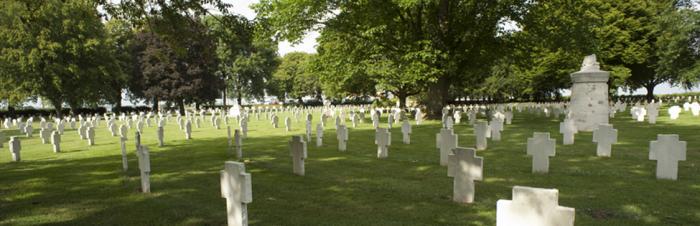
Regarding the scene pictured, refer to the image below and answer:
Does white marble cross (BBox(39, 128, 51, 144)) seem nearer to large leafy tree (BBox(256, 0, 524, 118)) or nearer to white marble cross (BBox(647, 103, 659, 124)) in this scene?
large leafy tree (BBox(256, 0, 524, 118))

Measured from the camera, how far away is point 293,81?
2736 inches

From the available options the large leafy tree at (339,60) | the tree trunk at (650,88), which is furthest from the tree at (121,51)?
the tree trunk at (650,88)

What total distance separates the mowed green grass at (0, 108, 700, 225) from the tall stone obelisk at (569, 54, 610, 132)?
343 centimetres

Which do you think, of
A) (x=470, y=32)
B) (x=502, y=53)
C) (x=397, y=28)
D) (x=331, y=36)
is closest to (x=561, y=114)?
(x=502, y=53)

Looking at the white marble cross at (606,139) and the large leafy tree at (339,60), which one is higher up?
the large leafy tree at (339,60)

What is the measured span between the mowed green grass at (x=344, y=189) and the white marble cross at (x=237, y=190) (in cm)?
62

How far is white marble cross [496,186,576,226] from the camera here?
311cm

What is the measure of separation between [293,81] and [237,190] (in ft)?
216

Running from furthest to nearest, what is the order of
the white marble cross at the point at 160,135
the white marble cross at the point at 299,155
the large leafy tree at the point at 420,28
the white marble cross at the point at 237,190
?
the large leafy tree at the point at 420,28, the white marble cross at the point at 160,135, the white marble cross at the point at 299,155, the white marble cross at the point at 237,190

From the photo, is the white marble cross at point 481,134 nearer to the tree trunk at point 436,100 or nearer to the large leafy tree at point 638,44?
the tree trunk at point 436,100

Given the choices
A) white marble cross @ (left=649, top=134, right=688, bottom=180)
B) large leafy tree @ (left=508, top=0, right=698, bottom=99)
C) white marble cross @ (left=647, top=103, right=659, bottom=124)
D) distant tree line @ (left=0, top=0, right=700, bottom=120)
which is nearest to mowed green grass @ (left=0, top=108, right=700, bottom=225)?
white marble cross @ (left=649, top=134, right=688, bottom=180)

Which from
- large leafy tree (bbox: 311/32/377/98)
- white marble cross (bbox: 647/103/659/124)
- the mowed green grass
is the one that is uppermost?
large leafy tree (bbox: 311/32/377/98)

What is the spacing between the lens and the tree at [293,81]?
217 feet

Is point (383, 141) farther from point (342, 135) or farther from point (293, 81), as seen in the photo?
point (293, 81)
